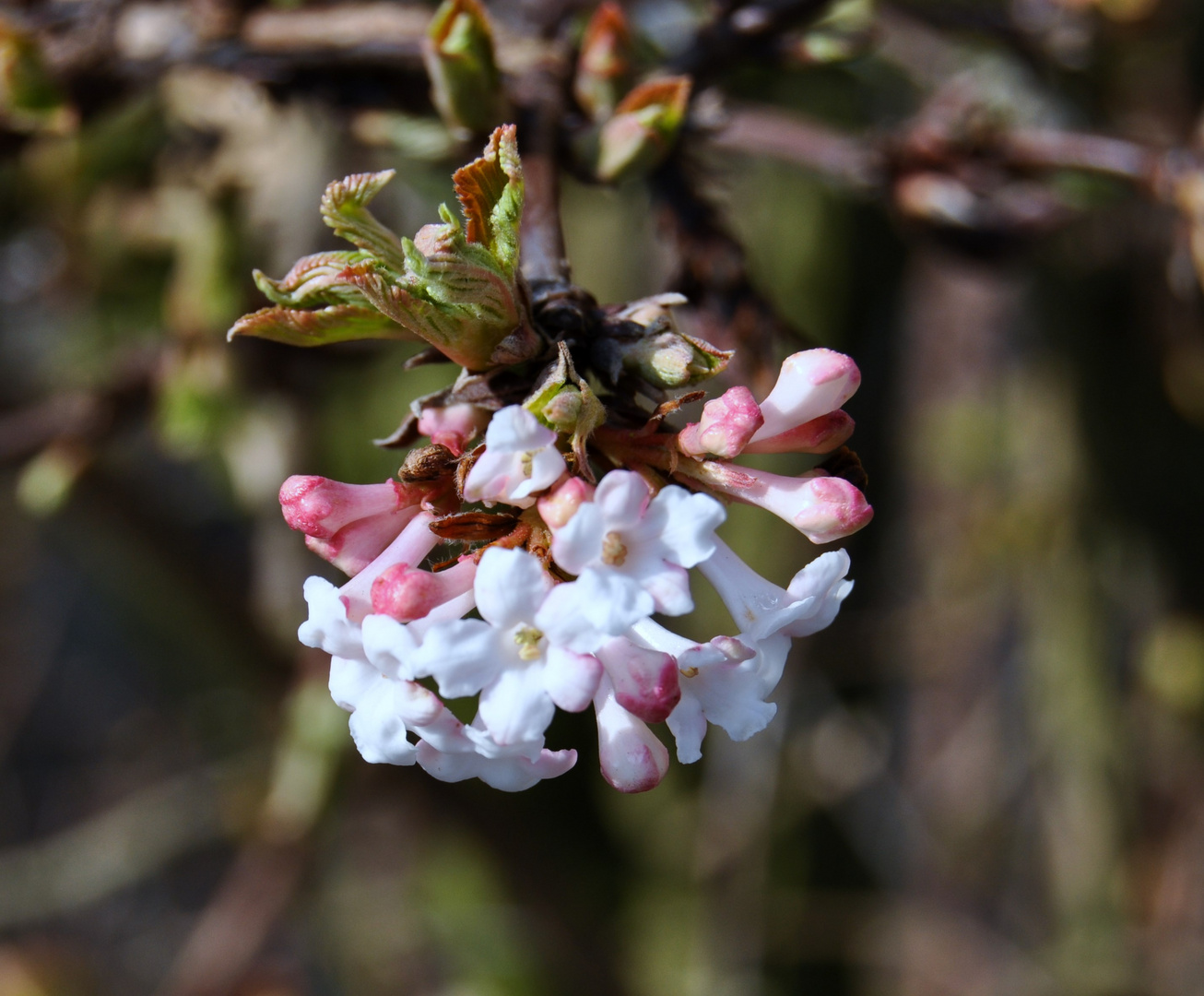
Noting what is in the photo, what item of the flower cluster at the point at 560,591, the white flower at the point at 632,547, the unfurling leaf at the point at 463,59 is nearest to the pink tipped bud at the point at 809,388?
the flower cluster at the point at 560,591

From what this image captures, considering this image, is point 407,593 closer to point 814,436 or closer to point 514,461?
point 514,461

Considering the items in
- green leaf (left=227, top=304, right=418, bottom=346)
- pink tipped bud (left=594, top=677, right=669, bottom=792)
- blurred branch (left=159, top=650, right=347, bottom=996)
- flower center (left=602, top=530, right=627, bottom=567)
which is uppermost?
green leaf (left=227, top=304, right=418, bottom=346)

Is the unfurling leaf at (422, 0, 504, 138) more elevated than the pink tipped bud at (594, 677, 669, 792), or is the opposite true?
the unfurling leaf at (422, 0, 504, 138)

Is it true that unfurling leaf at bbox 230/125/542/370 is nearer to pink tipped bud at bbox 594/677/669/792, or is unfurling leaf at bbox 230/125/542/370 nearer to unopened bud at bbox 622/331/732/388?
unopened bud at bbox 622/331/732/388

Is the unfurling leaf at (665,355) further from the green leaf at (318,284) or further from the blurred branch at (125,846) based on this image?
the blurred branch at (125,846)

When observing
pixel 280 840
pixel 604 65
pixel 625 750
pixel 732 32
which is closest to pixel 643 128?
pixel 604 65

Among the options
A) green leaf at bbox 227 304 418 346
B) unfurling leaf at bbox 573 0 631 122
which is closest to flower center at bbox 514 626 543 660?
green leaf at bbox 227 304 418 346

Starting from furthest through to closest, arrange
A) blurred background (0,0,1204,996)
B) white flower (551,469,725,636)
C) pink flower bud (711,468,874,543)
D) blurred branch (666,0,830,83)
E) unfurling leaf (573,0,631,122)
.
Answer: blurred background (0,0,1204,996), blurred branch (666,0,830,83), unfurling leaf (573,0,631,122), pink flower bud (711,468,874,543), white flower (551,469,725,636)
